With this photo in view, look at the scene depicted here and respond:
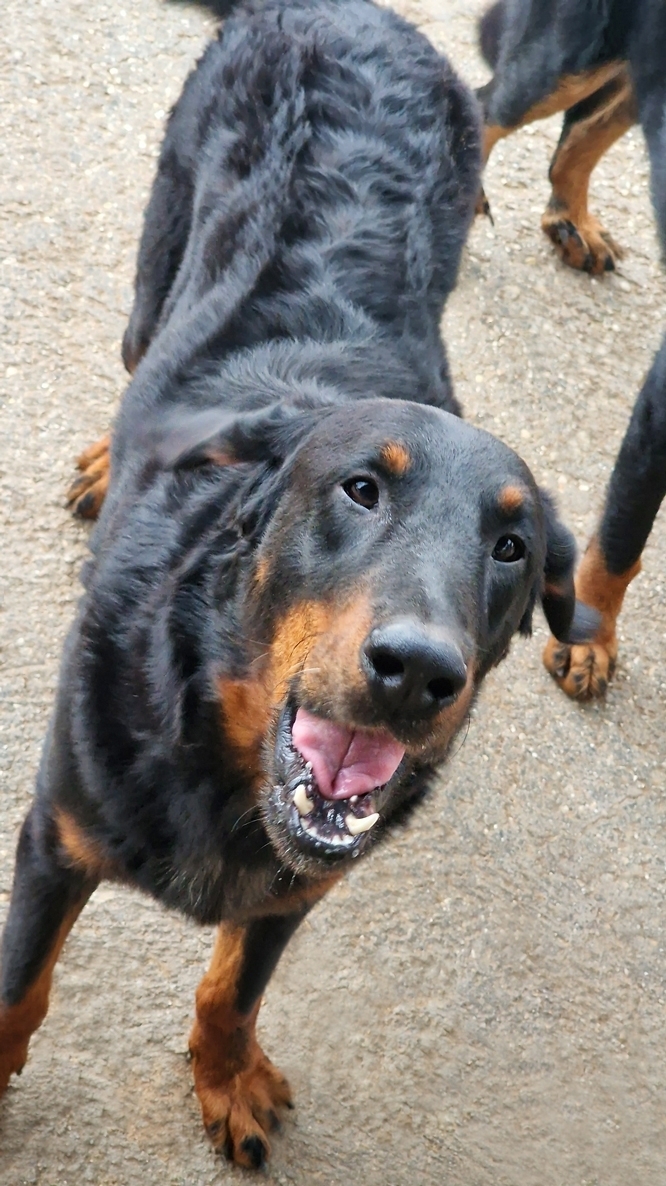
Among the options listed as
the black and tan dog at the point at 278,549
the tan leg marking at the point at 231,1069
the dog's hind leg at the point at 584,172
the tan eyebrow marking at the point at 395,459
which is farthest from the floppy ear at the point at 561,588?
the dog's hind leg at the point at 584,172

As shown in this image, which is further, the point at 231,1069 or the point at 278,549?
the point at 231,1069

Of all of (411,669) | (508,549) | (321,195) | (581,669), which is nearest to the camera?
(411,669)

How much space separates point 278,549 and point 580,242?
362cm

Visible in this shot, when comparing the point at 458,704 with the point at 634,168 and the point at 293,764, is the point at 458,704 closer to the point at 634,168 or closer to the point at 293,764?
the point at 293,764

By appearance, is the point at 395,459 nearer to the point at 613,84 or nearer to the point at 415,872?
the point at 415,872

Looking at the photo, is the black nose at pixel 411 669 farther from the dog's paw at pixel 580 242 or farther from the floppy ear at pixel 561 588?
the dog's paw at pixel 580 242

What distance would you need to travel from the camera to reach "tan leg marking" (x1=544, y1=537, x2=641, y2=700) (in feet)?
13.4

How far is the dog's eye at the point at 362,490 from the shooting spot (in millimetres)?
2234

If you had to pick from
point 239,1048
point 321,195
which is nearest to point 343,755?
point 239,1048

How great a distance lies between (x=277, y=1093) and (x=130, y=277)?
3.01m

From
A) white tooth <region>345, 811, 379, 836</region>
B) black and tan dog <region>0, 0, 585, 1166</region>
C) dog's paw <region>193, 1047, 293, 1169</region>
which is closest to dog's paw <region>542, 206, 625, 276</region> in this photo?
black and tan dog <region>0, 0, 585, 1166</region>

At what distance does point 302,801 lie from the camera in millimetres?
2156

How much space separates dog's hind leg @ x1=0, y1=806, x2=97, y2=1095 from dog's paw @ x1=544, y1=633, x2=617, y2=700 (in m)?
2.00

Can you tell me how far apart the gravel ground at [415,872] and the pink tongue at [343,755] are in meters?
1.27
